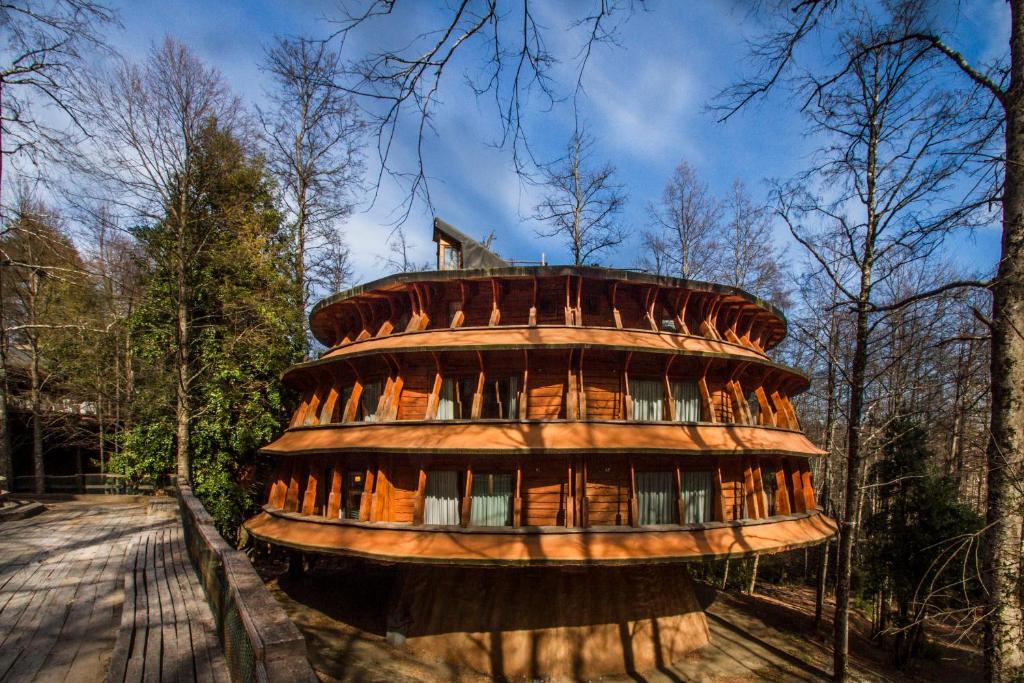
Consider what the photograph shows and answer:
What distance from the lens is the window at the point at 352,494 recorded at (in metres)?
15.2

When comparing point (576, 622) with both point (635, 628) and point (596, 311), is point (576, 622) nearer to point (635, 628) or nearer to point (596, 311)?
point (635, 628)

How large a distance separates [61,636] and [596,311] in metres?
13.5

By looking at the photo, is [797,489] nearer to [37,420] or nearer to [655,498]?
[655,498]

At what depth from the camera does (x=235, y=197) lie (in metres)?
23.9

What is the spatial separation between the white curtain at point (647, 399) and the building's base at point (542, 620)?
4246 mm

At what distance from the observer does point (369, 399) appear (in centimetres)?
1622

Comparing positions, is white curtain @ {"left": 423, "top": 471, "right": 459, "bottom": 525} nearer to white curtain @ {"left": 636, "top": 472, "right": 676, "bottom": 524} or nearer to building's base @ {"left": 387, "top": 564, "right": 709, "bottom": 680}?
building's base @ {"left": 387, "top": 564, "right": 709, "bottom": 680}

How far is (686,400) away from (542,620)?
7449mm

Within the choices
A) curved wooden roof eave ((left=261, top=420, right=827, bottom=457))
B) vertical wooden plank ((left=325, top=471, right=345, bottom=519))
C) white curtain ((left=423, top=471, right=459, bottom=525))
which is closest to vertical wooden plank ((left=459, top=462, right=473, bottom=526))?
white curtain ((left=423, top=471, right=459, bottom=525))

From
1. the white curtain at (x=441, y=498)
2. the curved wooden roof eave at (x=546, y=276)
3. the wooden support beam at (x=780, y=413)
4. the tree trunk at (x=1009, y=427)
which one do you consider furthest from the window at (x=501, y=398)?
the tree trunk at (x=1009, y=427)

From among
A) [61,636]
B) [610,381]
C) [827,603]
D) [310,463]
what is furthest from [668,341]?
[827,603]

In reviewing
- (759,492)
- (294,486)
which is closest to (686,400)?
(759,492)

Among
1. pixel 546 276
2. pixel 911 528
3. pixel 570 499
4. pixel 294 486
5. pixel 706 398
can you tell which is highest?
pixel 546 276

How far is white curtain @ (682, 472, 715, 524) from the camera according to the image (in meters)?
13.9
